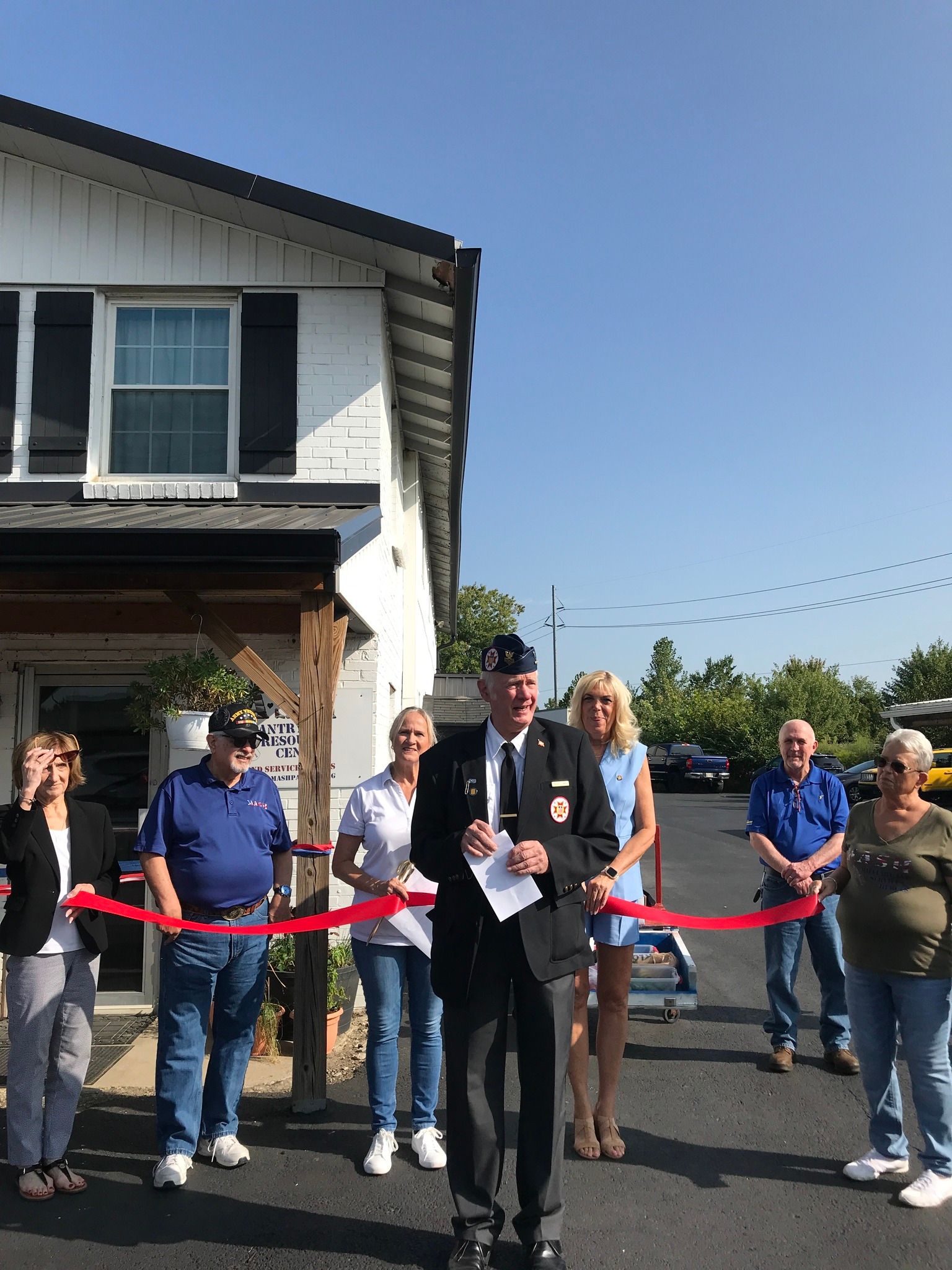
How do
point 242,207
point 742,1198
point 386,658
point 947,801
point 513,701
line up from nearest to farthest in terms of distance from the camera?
point 513,701
point 742,1198
point 242,207
point 386,658
point 947,801

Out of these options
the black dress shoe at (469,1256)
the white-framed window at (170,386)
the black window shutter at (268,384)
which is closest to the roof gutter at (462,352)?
the black window shutter at (268,384)

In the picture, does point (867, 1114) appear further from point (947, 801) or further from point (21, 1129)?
point (947, 801)

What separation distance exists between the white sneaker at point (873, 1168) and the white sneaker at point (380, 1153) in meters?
1.91

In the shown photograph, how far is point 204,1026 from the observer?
425 centimetres

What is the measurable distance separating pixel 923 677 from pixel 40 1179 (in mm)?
42682

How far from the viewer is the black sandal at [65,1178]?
405cm

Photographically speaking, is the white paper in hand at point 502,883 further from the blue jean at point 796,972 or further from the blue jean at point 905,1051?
the blue jean at point 796,972

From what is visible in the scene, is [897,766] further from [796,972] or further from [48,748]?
[48,748]

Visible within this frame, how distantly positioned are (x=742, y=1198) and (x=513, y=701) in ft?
7.43

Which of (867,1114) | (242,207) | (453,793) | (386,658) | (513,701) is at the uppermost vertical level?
(242,207)

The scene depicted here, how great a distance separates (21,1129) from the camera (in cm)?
400

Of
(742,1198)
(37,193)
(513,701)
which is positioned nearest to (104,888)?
(513,701)

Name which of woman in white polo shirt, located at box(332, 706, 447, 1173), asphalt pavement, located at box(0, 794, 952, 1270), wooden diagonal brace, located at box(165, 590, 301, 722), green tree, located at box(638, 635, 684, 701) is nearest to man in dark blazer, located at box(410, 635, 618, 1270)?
asphalt pavement, located at box(0, 794, 952, 1270)

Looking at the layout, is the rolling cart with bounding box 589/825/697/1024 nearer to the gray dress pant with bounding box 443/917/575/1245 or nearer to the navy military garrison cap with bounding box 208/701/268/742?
the gray dress pant with bounding box 443/917/575/1245
